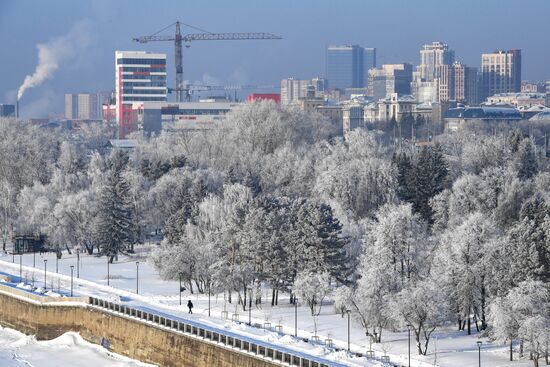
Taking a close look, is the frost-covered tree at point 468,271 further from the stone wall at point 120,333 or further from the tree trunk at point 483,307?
the stone wall at point 120,333

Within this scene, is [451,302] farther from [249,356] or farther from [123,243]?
[123,243]

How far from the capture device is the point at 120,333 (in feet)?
210

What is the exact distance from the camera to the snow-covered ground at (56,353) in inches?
2451

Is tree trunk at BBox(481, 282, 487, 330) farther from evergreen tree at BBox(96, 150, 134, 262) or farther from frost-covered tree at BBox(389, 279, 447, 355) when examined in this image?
evergreen tree at BBox(96, 150, 134, 262)

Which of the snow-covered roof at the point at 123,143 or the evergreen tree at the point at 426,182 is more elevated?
the snow-covered roof at the point at 123,143

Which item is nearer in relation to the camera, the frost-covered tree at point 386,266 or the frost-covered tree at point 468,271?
the frost-covered tree at point 386,266

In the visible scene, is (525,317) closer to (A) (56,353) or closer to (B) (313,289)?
(B) (313,289)

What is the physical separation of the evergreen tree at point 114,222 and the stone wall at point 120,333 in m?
14.3

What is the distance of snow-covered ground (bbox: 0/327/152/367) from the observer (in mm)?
Answer: 62250

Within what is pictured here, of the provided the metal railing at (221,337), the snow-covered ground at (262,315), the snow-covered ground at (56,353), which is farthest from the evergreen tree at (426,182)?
the snow-covered ground at (56,353)

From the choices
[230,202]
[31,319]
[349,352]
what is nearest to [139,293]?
[31,319]

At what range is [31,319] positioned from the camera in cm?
7031

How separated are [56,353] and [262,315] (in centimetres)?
948

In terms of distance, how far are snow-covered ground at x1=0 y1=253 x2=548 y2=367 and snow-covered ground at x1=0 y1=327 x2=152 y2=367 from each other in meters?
3.57
